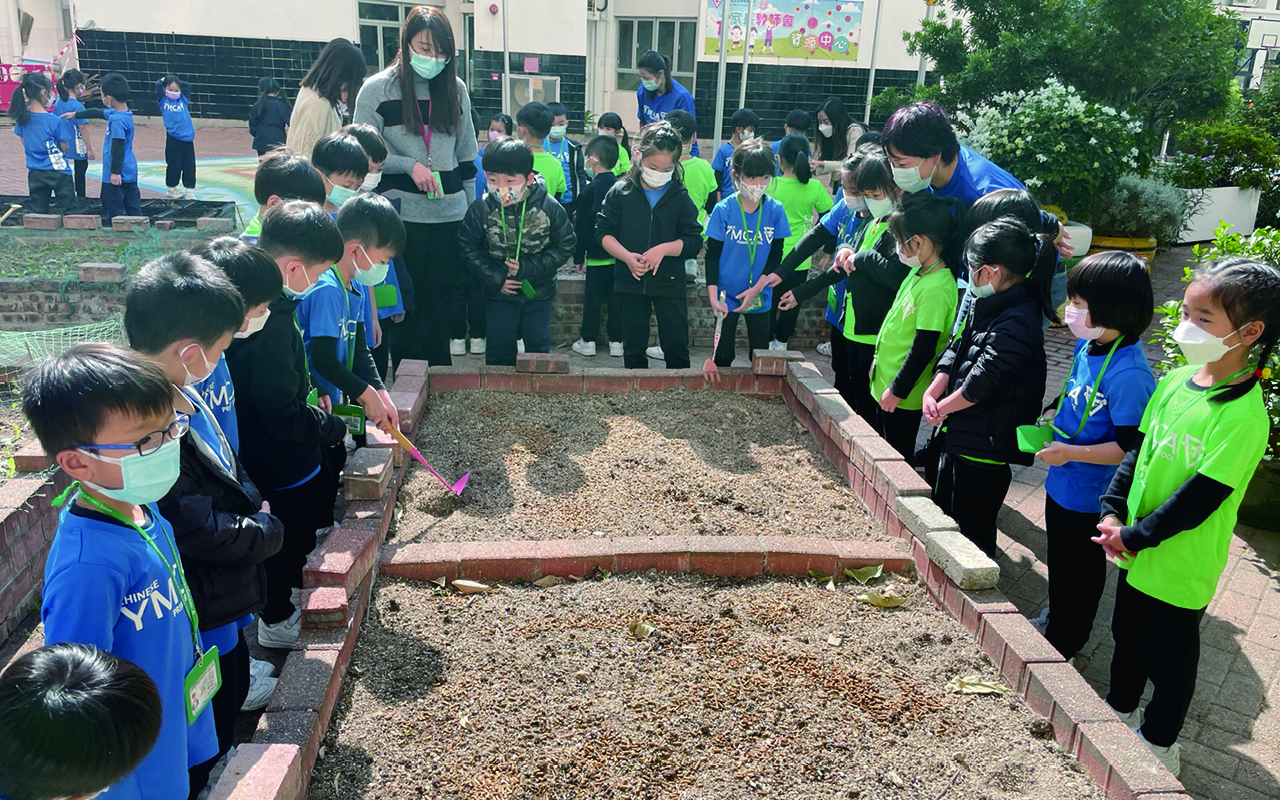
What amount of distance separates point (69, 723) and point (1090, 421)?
3.32 metres

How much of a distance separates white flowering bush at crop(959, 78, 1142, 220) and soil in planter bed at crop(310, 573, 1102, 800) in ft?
22.9

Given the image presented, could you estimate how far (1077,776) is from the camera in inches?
108

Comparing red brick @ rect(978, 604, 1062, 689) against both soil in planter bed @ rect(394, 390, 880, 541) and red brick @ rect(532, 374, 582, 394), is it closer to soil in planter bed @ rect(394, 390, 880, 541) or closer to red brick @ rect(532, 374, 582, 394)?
soil in planter bed @ rect(394, 390, 880, 541)

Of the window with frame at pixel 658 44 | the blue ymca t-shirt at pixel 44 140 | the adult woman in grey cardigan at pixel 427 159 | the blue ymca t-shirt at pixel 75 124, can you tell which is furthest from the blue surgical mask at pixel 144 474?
the window with frame at pixel 658 44

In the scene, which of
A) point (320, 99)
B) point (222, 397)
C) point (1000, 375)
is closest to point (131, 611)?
point (222, 397)

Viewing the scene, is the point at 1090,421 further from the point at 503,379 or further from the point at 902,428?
the point at 503,379

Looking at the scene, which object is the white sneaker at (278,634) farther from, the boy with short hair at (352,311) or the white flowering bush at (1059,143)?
the white flowering bush at (1059,143)

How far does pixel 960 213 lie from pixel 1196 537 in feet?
6.60

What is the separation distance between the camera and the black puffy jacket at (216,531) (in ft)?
7.90

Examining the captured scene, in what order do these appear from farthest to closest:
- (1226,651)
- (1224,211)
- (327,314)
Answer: (1224,211)
(1226,651)
(327,314)

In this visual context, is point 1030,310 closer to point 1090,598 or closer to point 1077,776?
point 1090,598

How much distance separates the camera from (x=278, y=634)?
3.49 meters

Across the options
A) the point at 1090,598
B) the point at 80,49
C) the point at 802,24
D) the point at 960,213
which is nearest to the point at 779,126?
the point at 802,24

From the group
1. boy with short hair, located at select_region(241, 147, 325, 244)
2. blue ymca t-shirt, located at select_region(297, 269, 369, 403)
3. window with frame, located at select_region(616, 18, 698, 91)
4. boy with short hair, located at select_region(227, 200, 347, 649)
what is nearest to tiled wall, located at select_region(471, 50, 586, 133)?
window with frame, located at select_region(616, 18, 698, 91)
